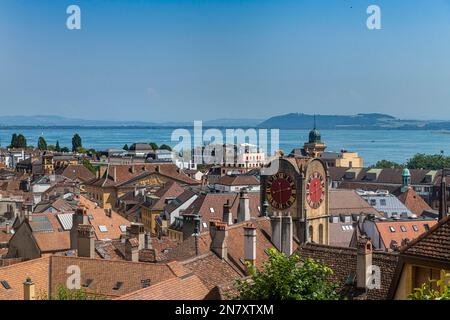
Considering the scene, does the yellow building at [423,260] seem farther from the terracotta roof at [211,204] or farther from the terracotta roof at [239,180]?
the terracotta roof at [239,180]

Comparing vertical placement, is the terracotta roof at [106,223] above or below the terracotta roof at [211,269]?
below

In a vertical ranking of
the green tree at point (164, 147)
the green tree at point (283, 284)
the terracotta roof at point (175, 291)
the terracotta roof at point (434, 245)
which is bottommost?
the green tree at point (164, 147)

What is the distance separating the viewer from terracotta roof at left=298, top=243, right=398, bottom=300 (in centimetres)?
1293

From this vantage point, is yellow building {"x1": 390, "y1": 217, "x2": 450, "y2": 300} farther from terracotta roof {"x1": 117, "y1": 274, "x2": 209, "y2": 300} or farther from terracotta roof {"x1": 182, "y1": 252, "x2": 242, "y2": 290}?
terracotta roof {"x1": 182, "y1": 252, "x2": 242, "y2": 290}

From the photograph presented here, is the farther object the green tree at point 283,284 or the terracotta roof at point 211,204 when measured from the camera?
the terracotta roof at point 211,204

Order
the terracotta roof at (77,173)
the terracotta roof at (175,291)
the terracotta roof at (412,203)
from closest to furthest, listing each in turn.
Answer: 1. the terracotta roof at (175,291)
2. the terracotta roof at (412,203)
3. the terracotta roof at (77,173)

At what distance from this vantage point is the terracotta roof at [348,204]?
3738 centimetres

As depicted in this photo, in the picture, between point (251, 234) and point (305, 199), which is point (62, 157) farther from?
point (251, 234)

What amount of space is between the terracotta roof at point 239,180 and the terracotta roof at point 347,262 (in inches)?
1506

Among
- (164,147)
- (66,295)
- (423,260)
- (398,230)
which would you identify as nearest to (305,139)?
(164,147)

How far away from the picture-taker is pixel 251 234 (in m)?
15.8

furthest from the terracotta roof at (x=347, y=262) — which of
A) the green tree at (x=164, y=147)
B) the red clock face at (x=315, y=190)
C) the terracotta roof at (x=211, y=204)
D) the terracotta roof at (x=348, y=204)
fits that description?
the green tree at (x=164, y=147)

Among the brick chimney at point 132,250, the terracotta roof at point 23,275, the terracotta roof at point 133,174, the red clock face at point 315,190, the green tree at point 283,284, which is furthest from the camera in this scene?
the terracotta roof at point 133,174
